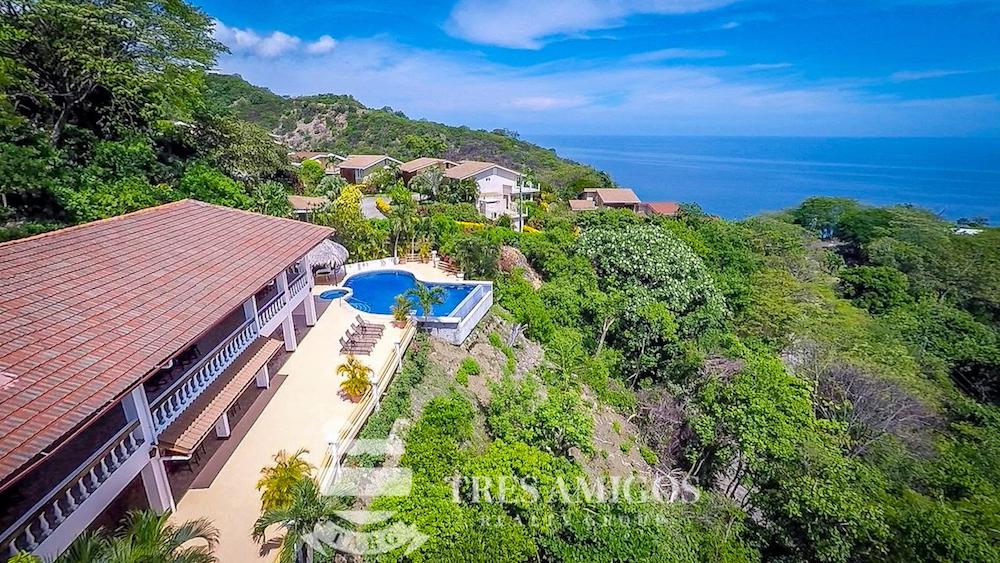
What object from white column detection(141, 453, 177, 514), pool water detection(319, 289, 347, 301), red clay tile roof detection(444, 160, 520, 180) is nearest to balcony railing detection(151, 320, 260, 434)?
white column detection(141, 453, 177, 514)

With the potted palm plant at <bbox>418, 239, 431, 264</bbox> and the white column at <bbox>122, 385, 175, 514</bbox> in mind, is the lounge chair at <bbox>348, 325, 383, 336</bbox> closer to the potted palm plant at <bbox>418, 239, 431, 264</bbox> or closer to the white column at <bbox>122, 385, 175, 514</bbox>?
the white column at <bbox>122, 385, 175, 514</bbox>

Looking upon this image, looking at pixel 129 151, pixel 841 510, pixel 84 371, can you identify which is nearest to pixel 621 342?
pixel 841 510

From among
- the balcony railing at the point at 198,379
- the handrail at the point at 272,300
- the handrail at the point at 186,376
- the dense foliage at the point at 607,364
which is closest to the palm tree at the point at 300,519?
the dense foliage at the point at 607,364

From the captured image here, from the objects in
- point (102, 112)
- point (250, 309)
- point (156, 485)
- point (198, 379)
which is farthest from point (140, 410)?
point (102, 112)

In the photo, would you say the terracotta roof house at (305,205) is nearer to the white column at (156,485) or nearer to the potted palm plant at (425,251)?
the potted palm plant at (425,251)

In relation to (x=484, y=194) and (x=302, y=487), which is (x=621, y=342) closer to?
(x=302, y=487)

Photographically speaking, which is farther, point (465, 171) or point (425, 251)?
point (465, 171)

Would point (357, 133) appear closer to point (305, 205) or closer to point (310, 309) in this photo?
point (305, 205)
